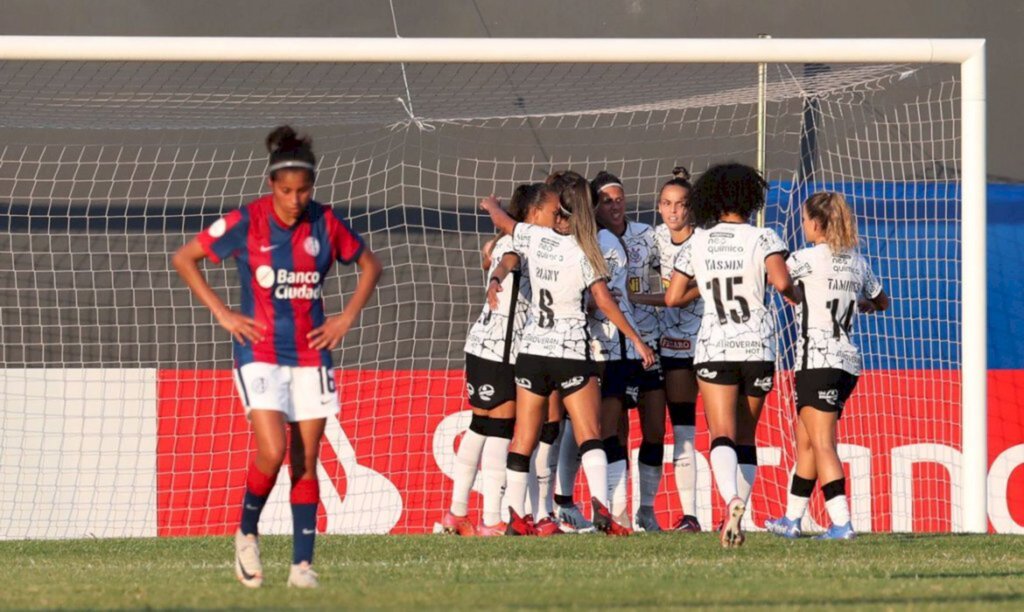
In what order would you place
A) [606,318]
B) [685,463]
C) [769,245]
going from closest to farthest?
[769,245] < [606,318] < [685,463]

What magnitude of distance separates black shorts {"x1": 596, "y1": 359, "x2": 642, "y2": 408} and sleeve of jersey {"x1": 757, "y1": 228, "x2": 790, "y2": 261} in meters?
1.27

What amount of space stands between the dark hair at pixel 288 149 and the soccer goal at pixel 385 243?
4.79m

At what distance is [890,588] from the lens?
5.88 m

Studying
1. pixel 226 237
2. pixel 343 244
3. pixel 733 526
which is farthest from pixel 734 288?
pixel 226 237

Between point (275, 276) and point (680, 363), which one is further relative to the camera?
point (680, 363)

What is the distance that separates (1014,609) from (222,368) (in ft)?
26.6

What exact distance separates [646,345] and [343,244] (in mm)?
2746

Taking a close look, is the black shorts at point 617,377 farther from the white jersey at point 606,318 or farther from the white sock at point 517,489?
the white sock at point 517,489

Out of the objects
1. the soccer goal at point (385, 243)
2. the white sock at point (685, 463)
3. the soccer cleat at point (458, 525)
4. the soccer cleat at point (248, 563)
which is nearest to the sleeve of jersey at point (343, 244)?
the soccer cleat at point (248, 563)

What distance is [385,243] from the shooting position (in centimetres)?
1240

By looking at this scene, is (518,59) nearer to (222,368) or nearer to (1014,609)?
(222,368)

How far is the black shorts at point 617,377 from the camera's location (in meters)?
8.98

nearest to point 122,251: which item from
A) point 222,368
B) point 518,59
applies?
point 222,368

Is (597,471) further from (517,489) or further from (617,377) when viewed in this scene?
(617,377)
